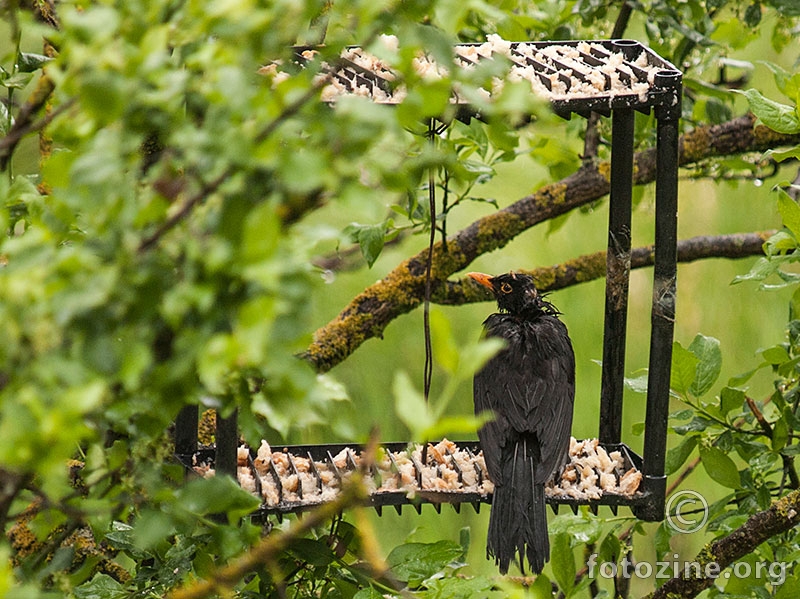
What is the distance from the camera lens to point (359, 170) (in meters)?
0.57

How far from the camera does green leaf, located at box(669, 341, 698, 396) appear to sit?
4.64ft

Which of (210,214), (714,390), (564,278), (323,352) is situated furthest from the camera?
(714,390)

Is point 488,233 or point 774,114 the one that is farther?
point 488,233

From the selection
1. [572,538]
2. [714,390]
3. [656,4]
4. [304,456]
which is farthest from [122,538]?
[714,390]

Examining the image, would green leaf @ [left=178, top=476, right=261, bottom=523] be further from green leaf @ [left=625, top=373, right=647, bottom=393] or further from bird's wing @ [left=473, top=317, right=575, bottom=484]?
green leaf @ [left=625, top=373, right=647, bottom=393]

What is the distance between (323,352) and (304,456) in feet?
1.62

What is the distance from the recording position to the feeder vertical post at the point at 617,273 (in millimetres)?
1438

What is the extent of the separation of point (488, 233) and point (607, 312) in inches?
18.7

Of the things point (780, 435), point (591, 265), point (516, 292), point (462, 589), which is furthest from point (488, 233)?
→ point (462, 589)

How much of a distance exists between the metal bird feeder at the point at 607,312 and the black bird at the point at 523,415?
0.14 ft

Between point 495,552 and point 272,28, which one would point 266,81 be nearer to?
point 272,28

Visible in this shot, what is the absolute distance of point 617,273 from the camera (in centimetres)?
148

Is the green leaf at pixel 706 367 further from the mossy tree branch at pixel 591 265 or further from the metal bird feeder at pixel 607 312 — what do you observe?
the mossy tree branch at pixel 591 265

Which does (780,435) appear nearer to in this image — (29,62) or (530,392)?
(530,392)
